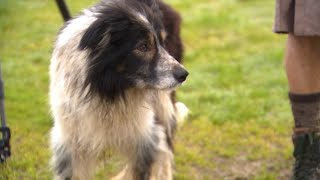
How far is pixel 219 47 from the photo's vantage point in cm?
743

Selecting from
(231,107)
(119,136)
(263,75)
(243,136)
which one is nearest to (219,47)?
(263,75)

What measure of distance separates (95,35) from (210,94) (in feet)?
10.2

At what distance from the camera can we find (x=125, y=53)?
9.89 feet

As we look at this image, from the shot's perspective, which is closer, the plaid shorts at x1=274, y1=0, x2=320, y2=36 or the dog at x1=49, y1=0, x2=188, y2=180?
the dog at x1=49, y1=0, x2=188, y2=180

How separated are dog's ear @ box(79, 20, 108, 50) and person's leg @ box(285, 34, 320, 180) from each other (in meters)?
1.31

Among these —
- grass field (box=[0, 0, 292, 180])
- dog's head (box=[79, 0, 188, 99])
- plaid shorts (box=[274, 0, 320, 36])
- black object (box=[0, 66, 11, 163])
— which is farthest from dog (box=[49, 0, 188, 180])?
plaid shorts (box=[274, 0, 320, 36])

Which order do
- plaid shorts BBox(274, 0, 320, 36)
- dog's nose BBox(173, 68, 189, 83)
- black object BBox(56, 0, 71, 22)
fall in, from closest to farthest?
1. dog's nose BBox(173, 68, 189, 83)
2. plaid shorts BBox(274, 0, 320, 36)
3. black object BBox(56, 0, 71, 22)

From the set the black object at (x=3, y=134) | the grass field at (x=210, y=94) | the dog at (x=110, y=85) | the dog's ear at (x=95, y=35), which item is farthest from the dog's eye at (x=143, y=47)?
the black object at (x=3, y=134)

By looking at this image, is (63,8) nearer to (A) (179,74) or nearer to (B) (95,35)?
(B) (95,35)

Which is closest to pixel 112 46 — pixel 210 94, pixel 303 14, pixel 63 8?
pixel 63 8

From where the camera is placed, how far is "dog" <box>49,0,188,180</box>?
3.02m

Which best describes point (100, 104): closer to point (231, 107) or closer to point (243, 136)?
point (243, 136)

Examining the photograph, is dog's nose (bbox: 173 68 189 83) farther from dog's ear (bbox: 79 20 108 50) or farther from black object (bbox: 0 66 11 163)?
black object (bbox: 0 66 11 163)

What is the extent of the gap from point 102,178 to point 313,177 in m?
1.53
